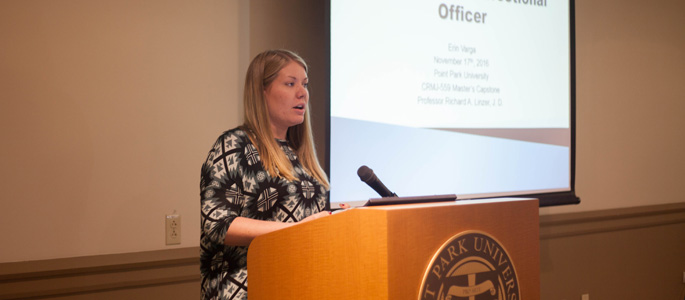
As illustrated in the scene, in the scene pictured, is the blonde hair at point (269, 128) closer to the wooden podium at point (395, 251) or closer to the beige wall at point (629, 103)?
the wooden podium at point (395, 251)

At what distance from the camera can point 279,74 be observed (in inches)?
66.4

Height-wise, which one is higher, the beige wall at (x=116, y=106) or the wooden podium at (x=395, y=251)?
the beige wall at (x=116, y=106)

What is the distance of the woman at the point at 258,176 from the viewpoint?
4.63 ft

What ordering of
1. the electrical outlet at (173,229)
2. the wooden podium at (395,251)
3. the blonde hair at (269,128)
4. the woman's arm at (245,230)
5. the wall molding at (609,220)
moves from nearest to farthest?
the wooden podium at (395,251), the woman's arm at (245,230), the blonde hair at (269,128), the electrical outlet at (173,229), the wall molding at (609,220)

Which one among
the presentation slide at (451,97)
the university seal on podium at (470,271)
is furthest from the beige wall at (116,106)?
the university seal on podium at (470,271)

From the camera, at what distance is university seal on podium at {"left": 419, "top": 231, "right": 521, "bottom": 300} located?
1.00 meters

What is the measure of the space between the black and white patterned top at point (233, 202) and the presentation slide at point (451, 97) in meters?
0.99

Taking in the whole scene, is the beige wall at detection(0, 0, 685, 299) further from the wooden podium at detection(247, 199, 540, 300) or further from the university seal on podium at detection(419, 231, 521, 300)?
the university seal on podium at detection(419, 231, 521, 300)

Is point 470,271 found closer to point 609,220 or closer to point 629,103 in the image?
point 609,220

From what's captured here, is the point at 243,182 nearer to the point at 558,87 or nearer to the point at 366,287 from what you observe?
the point at 366,287

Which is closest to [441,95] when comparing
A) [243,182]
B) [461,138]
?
[461,138]

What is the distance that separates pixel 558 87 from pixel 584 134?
561mm

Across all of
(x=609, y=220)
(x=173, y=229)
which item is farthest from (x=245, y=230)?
(x=609, y=220)

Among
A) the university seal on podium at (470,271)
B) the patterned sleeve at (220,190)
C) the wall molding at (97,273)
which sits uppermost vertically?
the patterned sleeve at (220,190)
